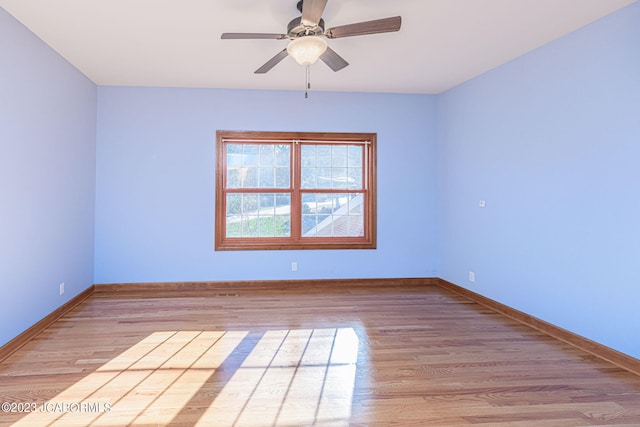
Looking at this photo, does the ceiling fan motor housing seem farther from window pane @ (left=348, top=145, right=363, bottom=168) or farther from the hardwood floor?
window pane @ (left=348, top=145, right=363, bottom=168)

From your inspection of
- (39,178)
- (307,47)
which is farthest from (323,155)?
(39,178)

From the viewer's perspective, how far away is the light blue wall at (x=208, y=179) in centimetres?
464

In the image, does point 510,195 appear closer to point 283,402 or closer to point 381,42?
point 381,42

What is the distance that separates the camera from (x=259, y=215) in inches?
195

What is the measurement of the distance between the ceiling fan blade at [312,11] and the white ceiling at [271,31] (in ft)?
1.39

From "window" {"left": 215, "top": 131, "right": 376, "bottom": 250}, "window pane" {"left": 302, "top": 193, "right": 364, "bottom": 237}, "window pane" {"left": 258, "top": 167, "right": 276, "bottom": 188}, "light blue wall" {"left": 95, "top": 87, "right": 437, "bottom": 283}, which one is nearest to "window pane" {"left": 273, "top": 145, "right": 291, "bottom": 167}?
"window" {"left": 215, "top": 131, "right": 376, "bottom": 250}

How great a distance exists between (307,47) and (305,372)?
2.25m

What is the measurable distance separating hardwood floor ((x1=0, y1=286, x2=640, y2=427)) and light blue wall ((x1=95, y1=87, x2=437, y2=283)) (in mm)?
986

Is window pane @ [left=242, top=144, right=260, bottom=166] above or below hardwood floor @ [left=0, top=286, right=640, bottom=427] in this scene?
above

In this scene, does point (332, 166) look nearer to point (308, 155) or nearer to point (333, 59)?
point (308, 155)

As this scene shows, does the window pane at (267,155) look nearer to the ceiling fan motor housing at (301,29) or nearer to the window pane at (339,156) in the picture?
the window pane at (339,156)

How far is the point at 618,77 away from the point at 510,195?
138 centimetres

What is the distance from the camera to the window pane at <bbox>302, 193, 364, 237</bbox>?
16.5ft

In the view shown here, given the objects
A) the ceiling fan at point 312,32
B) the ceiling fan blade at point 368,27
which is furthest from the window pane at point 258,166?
the ceiling fan blade at point 368,27
